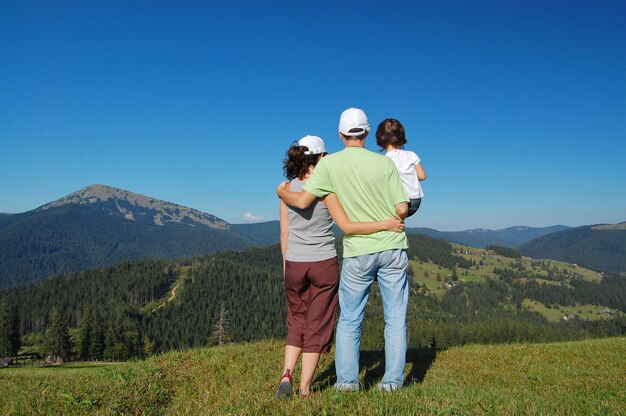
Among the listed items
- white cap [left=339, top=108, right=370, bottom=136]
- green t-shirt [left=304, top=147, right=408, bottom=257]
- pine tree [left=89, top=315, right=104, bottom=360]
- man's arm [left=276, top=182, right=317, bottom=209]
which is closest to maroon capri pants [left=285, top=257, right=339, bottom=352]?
green t-shirt [left=304, top=147, right=408, bottom=257]

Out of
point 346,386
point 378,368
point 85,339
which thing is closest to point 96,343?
point 85,339

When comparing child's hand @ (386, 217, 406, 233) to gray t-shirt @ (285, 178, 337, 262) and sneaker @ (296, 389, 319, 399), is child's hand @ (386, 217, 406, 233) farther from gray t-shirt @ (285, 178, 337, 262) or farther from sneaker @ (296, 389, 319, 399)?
sneaker @ (296, 389, 319, 399)

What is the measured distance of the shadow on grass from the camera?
6632 mm

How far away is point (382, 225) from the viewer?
5340 mm

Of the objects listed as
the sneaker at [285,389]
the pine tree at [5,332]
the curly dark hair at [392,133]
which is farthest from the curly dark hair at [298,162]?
the pine tree at [5,332]

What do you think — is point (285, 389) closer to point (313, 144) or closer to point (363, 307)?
point (363, 307)

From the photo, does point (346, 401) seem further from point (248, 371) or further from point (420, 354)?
point (420, 354)

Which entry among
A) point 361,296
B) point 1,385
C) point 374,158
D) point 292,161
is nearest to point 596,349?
point 361,296

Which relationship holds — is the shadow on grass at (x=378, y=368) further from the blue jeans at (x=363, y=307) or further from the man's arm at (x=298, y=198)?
the man's arm at (x=298, y=198)

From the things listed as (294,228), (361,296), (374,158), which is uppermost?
(374,158)

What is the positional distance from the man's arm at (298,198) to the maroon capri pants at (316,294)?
0.79m

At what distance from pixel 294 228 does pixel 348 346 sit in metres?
1.71

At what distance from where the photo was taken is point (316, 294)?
559 cm

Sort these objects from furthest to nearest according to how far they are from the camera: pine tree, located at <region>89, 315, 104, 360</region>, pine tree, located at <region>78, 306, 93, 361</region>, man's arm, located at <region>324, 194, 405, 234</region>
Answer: pine tree, located at <region>89, 315, 104, 360</region>, pine tree, located at <region>78, 306, 93, 361</region>, man's arm, located at <region>324, 194, 405, 234</region>
